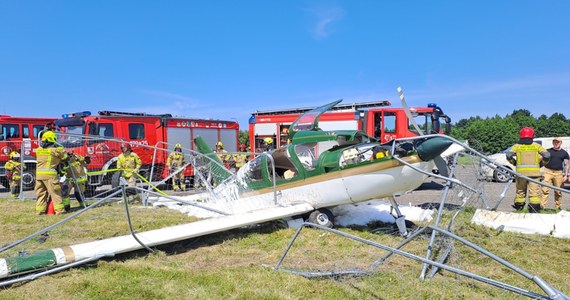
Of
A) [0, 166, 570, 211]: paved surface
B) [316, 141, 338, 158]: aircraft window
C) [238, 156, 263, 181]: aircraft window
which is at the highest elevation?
[316, 141, 338, 158]: aircraft window

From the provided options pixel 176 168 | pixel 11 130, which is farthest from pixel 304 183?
pixel 11 130

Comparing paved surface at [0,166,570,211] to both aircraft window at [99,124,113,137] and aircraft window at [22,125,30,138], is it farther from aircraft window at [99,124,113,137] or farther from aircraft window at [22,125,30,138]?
aircraft window at [22,125,30,138]

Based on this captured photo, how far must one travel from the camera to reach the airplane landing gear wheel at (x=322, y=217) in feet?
20.1

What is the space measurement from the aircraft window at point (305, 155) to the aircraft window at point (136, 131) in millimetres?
8283

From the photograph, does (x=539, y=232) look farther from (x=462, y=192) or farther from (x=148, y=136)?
(x=148, y=136)

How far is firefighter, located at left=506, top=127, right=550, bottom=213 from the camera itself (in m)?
7.58

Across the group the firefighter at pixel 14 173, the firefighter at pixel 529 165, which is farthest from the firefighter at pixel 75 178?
the firefighter at pixel 529 165

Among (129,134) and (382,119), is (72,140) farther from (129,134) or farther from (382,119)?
(382,119)

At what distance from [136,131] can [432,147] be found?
424 inches

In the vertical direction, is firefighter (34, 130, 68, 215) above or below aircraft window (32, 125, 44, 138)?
below

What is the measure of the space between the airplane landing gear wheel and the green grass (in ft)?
0.62

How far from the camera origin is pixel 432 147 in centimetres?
483

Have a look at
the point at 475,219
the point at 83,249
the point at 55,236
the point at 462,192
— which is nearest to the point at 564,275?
the point at 462,192

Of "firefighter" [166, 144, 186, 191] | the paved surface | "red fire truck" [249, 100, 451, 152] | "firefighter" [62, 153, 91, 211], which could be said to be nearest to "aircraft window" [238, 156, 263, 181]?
the paved surface
